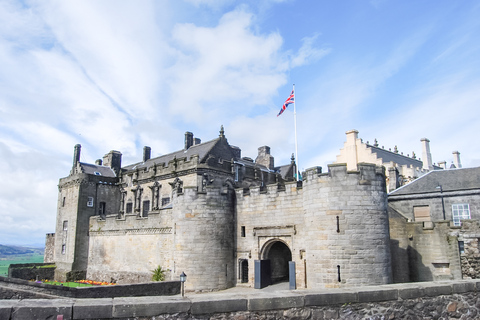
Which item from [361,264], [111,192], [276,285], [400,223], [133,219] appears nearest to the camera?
[361,264]

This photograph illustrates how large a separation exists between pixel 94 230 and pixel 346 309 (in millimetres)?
31975

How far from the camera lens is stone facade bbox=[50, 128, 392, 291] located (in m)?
17.2

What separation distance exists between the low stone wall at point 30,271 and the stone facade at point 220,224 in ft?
3.88

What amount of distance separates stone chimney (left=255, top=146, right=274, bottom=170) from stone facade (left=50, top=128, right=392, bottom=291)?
3.36 feet

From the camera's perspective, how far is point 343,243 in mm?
17031

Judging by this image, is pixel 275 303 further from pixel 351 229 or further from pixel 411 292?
pixel 351 229

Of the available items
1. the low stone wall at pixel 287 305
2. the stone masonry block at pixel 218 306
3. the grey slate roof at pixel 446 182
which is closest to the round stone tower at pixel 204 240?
the grey slate roof at pixel 446 182

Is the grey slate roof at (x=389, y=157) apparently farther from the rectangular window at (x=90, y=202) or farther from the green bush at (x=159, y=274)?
the rectangular window at (x=90, y=202)

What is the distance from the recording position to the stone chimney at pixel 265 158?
1631 inches

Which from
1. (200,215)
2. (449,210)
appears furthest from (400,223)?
(200,215)

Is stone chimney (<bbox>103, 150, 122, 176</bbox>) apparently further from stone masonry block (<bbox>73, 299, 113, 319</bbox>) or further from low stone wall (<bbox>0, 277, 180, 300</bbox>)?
stone masonry block (<bbox>73, 299, 113, 319</bbox>)

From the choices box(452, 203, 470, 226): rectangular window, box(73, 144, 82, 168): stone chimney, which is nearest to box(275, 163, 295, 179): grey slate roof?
box(452, 203, 470, 226): rectangular window

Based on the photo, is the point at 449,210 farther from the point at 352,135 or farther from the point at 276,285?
the point at 352,135

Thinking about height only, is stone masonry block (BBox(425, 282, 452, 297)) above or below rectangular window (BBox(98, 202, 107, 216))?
below
